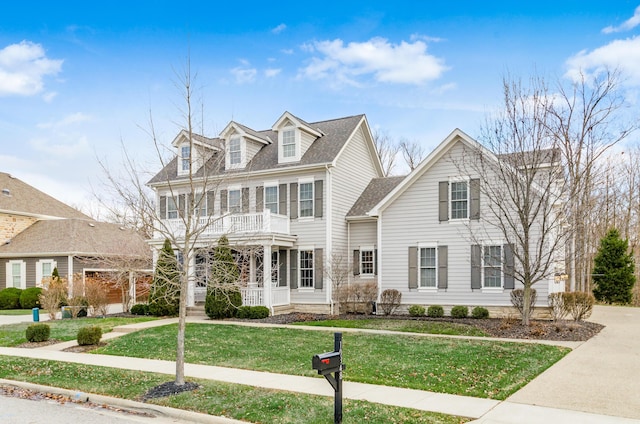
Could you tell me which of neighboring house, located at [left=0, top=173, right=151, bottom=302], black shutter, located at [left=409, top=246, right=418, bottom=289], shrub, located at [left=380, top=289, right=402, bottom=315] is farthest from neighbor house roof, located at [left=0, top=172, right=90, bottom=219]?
black shutter, located at [left=409, top=246, right=418, bottom=289]

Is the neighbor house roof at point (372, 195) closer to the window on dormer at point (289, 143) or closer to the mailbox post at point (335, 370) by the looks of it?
the window on dormer at point (289, 143)

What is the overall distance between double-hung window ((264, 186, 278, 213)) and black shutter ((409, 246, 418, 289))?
256 inches

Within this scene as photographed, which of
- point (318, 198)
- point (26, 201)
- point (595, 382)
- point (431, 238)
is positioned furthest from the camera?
point (26, 201)

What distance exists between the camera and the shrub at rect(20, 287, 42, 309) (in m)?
28.4

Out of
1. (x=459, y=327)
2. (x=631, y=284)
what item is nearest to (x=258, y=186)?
(x=459, y=327)

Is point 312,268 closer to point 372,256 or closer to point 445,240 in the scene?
point 372,256

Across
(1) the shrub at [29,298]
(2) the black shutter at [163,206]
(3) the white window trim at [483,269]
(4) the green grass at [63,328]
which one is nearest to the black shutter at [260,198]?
(2) the black shutter at [163,206]

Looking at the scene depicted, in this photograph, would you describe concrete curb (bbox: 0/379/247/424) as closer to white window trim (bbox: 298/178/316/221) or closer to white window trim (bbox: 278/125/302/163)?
white window trim (bbox: 298/178/316/221)

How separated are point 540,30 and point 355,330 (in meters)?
10.9

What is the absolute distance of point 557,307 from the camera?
58.2 ft

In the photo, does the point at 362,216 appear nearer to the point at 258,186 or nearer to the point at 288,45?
the point at 258,186

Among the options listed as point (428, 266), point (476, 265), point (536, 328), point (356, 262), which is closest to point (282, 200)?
point (356, 262)

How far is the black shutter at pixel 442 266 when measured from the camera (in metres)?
20.3

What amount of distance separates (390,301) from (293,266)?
16.0 feet
